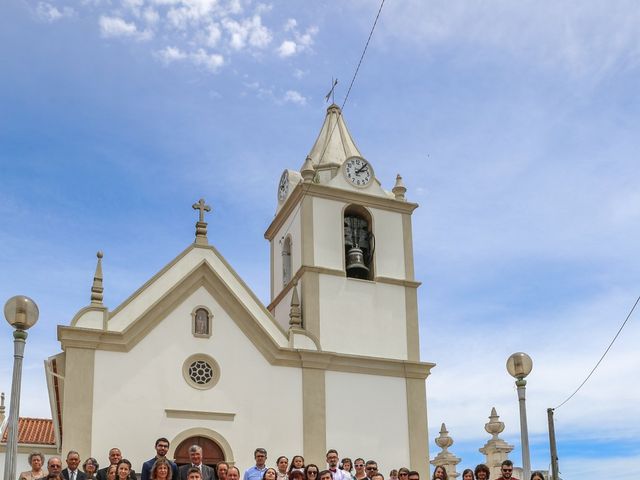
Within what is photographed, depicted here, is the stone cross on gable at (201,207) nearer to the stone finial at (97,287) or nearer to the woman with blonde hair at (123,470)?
the stone finial at (97,287)

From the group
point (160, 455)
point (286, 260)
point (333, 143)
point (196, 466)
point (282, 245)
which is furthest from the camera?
point (333, 143)

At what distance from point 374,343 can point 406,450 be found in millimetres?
2983

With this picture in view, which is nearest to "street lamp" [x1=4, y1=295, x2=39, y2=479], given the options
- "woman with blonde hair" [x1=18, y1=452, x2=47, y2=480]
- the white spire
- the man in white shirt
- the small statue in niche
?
"woman with blonde hair" [x1=18, y1=452, x2=47, y2=480]

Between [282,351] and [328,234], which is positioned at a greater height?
[328,234]

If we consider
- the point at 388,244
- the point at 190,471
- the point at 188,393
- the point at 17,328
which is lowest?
the point at 190,471

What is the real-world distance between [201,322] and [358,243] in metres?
5.77

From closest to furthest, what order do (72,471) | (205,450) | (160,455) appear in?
(160,455) < (72,471) < (205,450)

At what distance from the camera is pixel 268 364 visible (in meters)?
22.3

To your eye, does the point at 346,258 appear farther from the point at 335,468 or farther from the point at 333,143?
the point at 335,468

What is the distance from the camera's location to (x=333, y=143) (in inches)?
1078

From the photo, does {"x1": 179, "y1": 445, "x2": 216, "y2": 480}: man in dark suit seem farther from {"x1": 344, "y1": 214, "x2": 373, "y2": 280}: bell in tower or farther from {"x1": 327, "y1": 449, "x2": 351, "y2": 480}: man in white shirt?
{"x1": 344, "y1": 214, "x2": 373, "y2": 280}: bell in tower

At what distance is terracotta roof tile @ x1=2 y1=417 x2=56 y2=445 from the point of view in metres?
26.9

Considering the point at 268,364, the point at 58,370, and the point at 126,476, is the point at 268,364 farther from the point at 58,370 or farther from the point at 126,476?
the point at 126,476

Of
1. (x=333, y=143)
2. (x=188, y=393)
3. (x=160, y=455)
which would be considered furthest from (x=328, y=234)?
(x=160, y=455)
